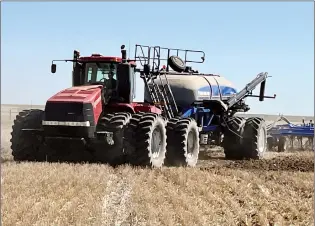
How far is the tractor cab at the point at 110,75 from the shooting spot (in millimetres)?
12391

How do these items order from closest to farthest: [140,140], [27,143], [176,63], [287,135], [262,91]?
[140,140], [27,143], [176,63], [262,91], [287,135]

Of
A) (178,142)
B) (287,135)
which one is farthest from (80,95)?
(287,135)

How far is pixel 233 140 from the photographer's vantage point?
1647 centimetres

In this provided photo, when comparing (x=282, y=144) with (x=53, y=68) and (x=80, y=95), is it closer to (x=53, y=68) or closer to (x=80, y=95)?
(x=53, y=68)

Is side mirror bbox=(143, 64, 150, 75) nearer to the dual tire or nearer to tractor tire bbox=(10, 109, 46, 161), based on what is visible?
tractor tire bbox=(10, 109, 46, 161)

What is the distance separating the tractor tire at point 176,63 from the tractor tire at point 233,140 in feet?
9.07

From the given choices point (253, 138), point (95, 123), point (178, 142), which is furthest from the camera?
point (253, 138)

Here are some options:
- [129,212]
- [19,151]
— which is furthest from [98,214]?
[19,151]

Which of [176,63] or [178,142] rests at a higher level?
[176,63]

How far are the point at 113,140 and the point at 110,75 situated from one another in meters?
2.01

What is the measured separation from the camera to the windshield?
1259 cm

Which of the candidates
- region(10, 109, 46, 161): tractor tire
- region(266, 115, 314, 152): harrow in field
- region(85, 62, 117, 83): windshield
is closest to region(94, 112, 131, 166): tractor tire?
region(85, 62, 117, 83): windshield

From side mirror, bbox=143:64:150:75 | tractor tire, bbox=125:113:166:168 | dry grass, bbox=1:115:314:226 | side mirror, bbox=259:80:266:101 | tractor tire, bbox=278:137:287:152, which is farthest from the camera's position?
tractor tire, bbox=278:137:287:152

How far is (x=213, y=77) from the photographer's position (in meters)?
16.7
